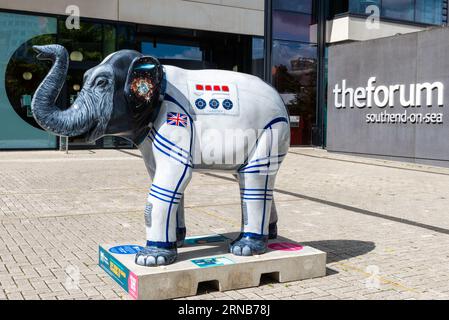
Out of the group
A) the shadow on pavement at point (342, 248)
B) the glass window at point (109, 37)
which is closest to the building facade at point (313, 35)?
the glass window at point (109, 37)

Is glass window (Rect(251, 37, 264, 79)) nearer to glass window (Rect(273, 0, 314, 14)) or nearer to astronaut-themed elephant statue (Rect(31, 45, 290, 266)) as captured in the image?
glass window (Rect(273, 0, 314, 14))

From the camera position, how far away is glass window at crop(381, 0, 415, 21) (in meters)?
21.2

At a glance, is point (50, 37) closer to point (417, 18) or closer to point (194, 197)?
point (194, 197)

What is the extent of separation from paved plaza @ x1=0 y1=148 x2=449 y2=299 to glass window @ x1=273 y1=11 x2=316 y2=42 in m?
9.60

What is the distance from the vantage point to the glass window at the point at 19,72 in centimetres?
1705

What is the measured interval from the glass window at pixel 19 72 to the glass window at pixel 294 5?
8.45 m

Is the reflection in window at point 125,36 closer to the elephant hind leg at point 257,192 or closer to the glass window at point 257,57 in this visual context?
the glass window at point 257,57

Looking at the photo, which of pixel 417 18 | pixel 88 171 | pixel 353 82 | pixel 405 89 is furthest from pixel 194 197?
pixel 417 18

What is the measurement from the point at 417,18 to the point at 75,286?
2110cm

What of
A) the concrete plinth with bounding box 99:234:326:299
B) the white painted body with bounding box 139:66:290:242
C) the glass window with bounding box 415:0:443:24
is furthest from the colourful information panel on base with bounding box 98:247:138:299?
the glass window with bounding box 415:0:443:24

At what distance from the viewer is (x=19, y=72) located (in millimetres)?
17172

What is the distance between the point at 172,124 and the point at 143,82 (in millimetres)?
380

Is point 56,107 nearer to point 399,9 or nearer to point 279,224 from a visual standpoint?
point 279,224

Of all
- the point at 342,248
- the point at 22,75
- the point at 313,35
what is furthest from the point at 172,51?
the point at 342,248
